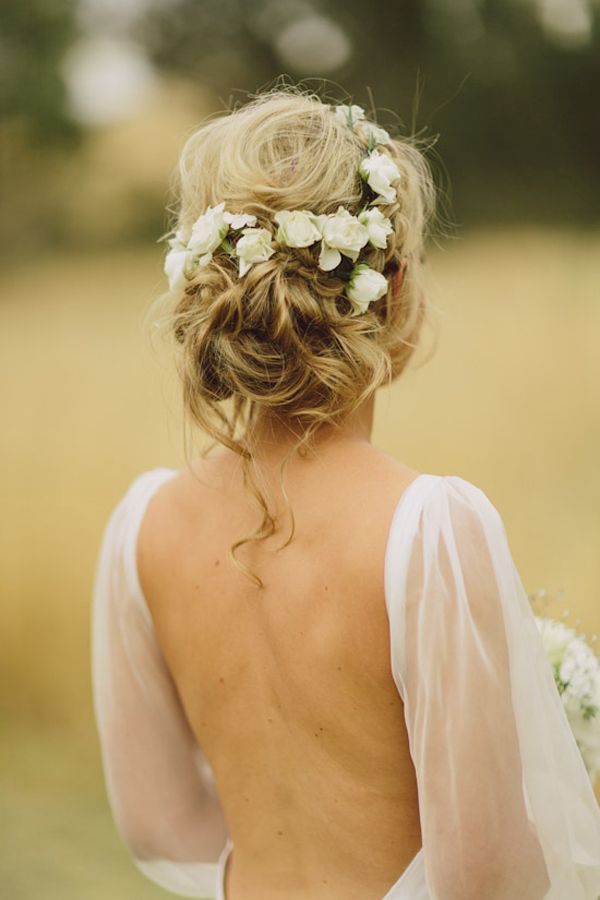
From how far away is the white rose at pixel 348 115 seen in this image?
1.31 metres

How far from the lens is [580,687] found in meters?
1.44

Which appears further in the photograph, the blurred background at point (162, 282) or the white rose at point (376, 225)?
the blurred background at point (162, 282)

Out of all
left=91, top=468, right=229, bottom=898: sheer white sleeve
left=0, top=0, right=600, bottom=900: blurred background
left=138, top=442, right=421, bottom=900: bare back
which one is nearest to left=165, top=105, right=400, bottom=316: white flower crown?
left=138, top=442, right=421, bottom=900: bare back

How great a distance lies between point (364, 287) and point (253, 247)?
0.47ft

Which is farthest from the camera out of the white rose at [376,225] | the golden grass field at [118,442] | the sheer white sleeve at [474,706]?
the golden grass field at [118,442]

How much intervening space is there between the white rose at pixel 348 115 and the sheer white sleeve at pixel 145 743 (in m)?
0.58

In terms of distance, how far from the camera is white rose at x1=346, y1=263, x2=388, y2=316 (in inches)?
48.1

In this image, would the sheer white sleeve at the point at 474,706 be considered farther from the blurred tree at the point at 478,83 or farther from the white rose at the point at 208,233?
the blurred tree at the point at 478,83

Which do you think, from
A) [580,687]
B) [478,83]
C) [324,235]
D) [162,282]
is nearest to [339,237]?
[324,235]

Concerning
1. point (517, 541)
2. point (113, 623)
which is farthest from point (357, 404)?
point (517, 541)

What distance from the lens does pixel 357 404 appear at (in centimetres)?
123

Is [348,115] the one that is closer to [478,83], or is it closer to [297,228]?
[297,228]

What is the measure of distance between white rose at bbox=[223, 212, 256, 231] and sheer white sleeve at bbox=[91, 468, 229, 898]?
463 millimetres

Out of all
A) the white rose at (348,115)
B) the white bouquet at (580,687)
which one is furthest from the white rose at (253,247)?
the white bouquet at (580,687)
